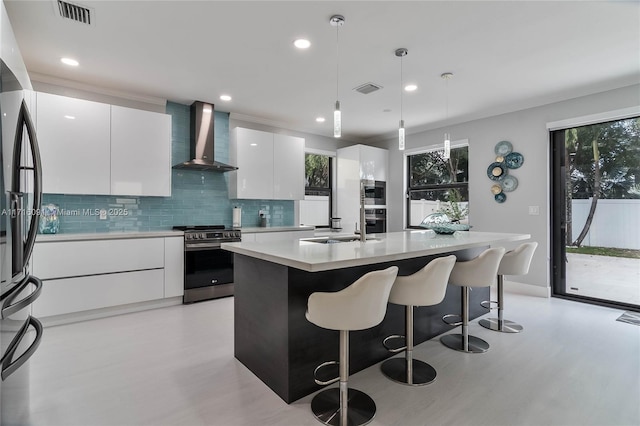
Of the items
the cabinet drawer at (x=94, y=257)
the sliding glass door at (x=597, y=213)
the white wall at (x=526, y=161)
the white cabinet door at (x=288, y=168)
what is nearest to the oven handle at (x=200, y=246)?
the cabinet drawer at (x=94, y=257)

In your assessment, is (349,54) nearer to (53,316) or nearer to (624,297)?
(53,316)

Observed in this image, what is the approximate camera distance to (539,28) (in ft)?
8.39

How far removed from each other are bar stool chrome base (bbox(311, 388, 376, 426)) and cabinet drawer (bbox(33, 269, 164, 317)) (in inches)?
101

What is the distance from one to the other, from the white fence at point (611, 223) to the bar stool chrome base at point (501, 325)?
1840 millimetres

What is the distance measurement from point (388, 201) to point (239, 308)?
14.4 ft

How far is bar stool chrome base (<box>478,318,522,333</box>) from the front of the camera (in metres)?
3.09

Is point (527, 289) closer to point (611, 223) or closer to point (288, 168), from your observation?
point (611, 223)

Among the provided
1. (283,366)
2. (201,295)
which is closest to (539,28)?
(283,366)

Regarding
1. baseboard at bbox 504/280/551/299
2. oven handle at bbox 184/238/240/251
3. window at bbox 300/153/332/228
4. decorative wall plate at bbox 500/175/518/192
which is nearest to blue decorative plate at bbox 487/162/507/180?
decorative wall plate at bbox 500/175/518/192

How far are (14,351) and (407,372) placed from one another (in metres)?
2.13

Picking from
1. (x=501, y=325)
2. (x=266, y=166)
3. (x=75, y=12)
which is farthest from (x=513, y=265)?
(x=75, y=12)

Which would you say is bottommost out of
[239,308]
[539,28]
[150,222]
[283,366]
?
[283,366]

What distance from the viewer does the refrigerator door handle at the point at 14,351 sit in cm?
132

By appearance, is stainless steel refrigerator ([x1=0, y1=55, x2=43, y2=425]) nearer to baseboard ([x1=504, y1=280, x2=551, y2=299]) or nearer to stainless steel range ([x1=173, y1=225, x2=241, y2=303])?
stainless steel range ([x1=173, y1=225, x2=241, y2=303])
